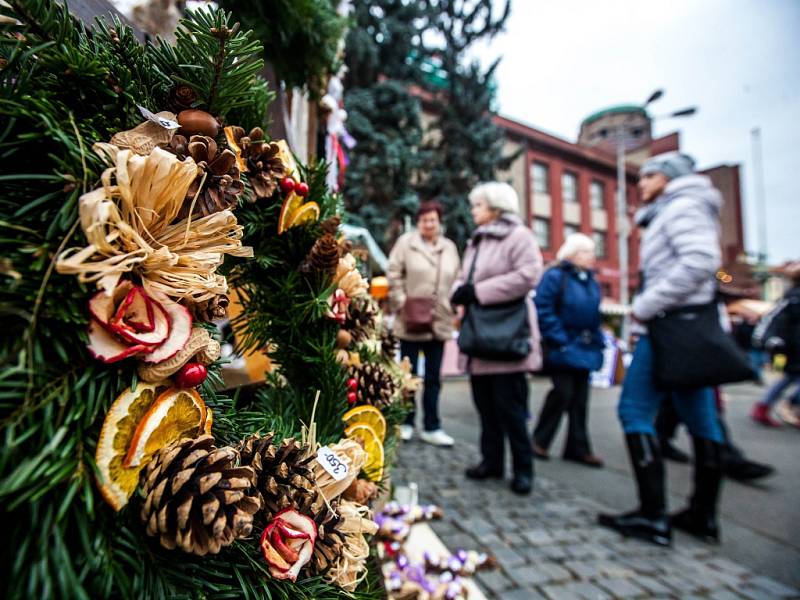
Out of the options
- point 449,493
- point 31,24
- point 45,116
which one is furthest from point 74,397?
point 449,493

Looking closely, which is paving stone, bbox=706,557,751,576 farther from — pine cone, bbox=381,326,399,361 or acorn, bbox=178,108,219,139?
acorn, bbox=178,108,219,139

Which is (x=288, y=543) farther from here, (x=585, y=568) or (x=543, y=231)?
(x=543, y=231)

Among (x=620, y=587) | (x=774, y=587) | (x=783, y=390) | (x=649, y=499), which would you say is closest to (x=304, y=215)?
(x=620, y=587)

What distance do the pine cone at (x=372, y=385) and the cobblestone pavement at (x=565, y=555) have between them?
110 cm

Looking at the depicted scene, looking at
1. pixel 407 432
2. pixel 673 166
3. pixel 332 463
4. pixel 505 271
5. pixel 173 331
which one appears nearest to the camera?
pixel 173 331

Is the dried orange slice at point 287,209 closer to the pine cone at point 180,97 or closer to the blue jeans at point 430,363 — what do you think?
the pine cone at point 180,97

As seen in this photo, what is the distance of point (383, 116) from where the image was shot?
1071cm

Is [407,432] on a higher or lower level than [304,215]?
lower

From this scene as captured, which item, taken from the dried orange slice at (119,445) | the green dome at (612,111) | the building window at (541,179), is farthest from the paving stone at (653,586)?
the green dome at (612,111)

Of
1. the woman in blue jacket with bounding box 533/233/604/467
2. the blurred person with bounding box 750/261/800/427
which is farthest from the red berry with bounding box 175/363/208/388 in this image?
the blurred person with bounding box 750/261/800/427

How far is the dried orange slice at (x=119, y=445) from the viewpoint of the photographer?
1.43 feet

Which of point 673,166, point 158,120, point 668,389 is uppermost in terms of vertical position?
point 673,166

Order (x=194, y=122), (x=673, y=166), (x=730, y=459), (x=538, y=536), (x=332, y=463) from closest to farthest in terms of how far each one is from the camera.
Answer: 1. (x=194, y=122)
2. (x=332, y=463)
3. (x=538, y=536)
4. (x=673, y=166)
5. (x=730, y=459)

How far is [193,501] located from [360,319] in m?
0.65
